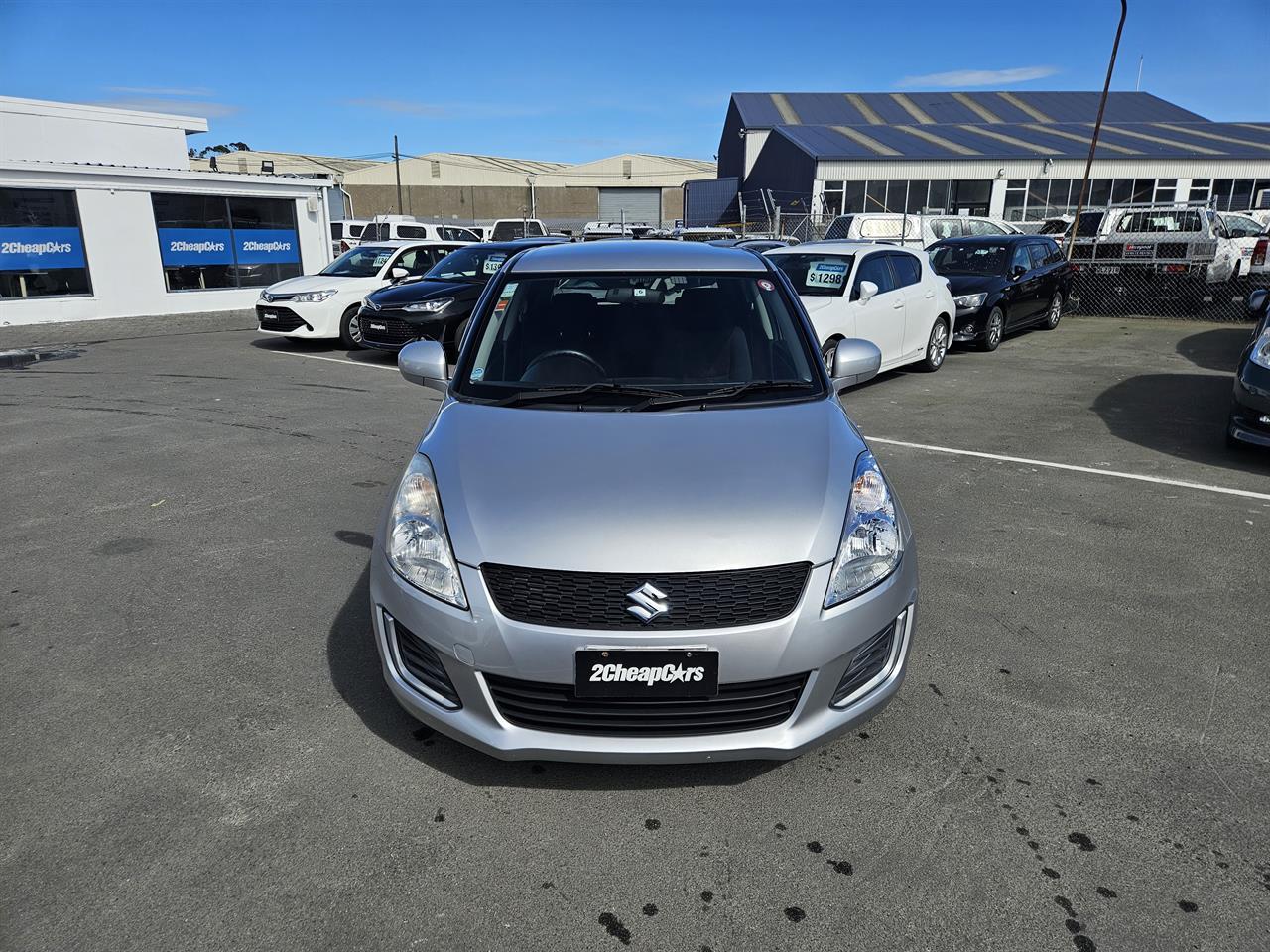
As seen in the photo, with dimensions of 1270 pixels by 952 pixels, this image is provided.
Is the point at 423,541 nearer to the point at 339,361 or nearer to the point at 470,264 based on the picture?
the point at 339,361

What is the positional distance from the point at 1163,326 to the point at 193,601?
639 inches

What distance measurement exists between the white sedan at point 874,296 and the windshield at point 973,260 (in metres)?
2.25

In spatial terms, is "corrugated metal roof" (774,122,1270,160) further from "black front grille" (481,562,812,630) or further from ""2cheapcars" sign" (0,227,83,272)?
"black front grille" (481,562,812,630)

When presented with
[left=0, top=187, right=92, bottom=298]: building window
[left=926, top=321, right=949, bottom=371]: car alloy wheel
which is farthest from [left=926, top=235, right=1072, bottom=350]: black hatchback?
[left=0, top=187, right=92, bottom=298]: building window

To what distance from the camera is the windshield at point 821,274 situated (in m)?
9.90

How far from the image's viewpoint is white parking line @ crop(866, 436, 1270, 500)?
6050 millimetres

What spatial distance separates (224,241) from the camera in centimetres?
1905

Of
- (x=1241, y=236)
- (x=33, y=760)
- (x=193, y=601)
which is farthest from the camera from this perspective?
(x=1241, y=236)

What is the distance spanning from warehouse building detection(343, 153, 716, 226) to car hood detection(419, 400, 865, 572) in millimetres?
64463

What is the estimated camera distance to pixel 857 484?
10.00 ft

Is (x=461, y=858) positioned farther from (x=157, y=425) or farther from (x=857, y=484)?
(x=157, y=425)

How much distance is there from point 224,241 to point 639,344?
60.0 ft

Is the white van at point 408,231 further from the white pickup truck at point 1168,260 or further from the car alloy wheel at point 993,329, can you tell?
the white pickup truck at point 1168,260

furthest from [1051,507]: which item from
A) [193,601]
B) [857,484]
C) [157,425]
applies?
[157,425]
